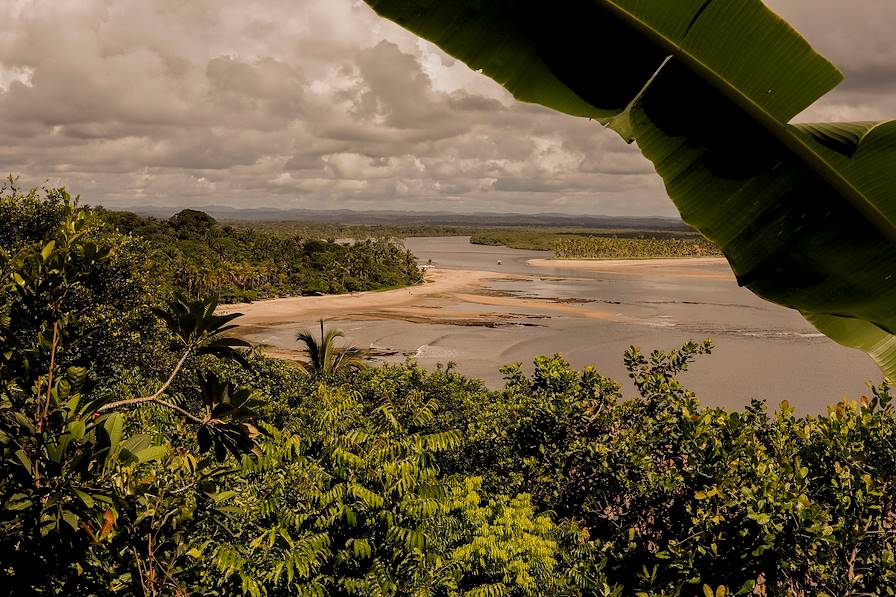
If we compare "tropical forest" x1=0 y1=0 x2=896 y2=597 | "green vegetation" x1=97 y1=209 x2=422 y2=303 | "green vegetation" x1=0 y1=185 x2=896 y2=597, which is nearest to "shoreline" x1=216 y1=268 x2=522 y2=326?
"green vegetation" x1=97 y1=209 x2=422 y2=303

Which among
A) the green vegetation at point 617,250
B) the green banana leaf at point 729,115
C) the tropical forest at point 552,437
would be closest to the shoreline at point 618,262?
the green vegetation at point 617,250

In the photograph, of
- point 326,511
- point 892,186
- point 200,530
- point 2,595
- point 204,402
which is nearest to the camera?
point 892,186

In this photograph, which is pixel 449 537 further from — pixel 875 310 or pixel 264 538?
pixel 875 310

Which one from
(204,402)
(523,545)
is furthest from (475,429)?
(204,402)

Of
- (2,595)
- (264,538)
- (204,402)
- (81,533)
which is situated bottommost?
(264,538)

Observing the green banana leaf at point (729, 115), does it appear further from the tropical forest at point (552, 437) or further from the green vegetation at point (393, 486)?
the green vegetation at point (393, 486)

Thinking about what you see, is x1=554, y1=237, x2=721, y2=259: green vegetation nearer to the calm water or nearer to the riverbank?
the riverbank
